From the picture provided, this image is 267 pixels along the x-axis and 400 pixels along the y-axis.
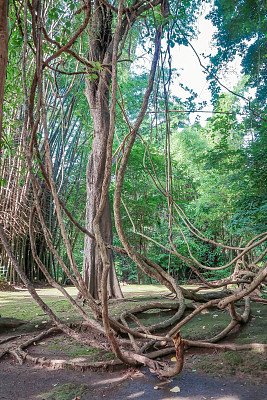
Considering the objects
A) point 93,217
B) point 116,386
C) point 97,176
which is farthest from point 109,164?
point 97,176

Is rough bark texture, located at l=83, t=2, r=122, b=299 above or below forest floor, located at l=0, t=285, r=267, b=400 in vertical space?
above

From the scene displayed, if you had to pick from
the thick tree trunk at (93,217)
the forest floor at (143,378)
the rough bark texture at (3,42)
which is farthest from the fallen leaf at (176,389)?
the thick tree trunk at (93,217)

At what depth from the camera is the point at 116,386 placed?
68.7 inches

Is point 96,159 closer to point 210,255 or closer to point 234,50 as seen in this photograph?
point 234,50

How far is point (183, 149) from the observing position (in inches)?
497

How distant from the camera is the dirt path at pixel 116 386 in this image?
1.62 m

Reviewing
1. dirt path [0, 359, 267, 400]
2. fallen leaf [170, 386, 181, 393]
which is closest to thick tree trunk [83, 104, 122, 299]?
dirt path [0, 359, 267, 400]

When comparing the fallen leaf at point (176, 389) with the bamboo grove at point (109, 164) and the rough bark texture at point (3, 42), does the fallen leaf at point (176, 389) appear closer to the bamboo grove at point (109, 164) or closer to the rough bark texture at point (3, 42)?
the bamboo grove at point (109, 164)

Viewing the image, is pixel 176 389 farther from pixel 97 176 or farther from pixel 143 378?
pixel 97 176

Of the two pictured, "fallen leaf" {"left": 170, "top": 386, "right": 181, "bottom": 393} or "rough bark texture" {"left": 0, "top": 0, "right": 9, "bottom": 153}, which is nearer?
"rough bark texture" {"left": 0, "top": 0, "right": 9, "bottom": 153}

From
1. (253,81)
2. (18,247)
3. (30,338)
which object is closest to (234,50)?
(253,81)

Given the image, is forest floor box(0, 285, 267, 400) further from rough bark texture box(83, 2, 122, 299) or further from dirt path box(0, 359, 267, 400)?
rough bark texture box(83, 2, 122, 299)

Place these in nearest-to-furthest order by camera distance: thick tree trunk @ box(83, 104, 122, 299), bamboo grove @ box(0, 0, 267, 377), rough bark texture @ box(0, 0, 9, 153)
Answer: rough bark texture @ box(0, 0, 9, 153), bamboo grove @ box(0, 0, 267, 377), thick tree trunk @ box(83, 104, 122, 299)

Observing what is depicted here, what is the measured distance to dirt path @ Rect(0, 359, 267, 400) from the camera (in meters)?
1.62
